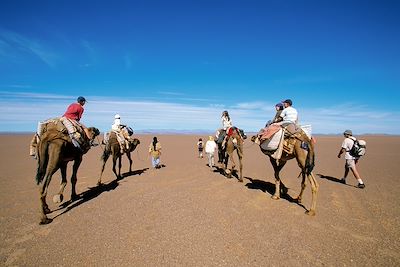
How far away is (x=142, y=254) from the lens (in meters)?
4.76

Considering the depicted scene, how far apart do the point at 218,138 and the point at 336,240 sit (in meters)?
7.65

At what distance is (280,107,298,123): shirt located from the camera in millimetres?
8039

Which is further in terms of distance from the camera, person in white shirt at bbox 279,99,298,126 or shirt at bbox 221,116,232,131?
shirt at bbox 221,116,232,131

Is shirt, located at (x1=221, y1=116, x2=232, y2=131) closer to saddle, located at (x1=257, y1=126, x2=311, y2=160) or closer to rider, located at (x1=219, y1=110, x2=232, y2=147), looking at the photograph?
rider, located at (x1=219, y1=110, x2=232, y2=147)

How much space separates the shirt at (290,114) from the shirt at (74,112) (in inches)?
254

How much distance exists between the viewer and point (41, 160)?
647 cm

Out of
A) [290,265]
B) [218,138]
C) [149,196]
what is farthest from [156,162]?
[290,265]

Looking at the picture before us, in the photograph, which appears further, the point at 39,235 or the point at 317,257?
the point at 39,235

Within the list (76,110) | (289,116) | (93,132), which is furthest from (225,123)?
(76,110)

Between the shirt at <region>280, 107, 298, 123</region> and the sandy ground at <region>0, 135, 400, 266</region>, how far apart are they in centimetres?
261

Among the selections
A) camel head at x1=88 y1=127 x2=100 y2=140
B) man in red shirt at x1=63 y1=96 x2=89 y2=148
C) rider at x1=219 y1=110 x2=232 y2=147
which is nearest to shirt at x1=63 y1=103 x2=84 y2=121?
man in red shirt at x1=63 y1=96 x2=89 y2=148

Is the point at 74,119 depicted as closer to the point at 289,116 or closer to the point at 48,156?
the point at 48,156

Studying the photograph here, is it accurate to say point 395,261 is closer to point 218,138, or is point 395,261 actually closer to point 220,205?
point 220,205

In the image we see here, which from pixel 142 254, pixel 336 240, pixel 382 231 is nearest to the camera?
pixel 142 254
